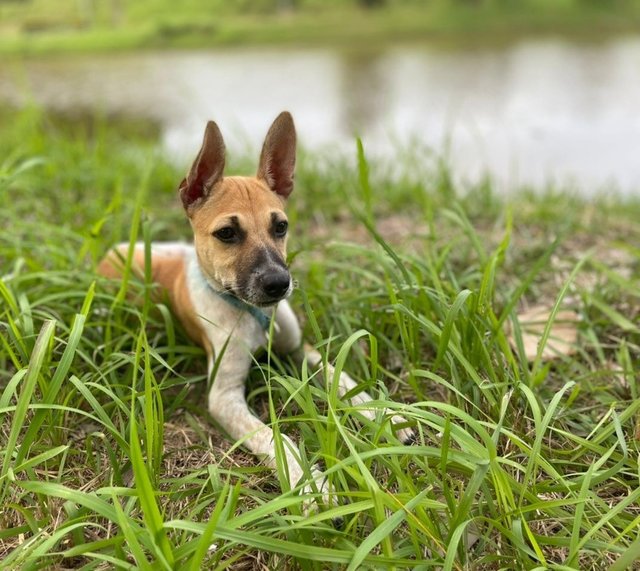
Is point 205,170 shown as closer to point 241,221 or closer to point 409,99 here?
point 241,221

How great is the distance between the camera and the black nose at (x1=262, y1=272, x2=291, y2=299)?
250 cm

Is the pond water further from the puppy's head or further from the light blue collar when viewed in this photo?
the light blue collar

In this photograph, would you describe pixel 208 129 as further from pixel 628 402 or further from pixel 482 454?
pixel 628 402

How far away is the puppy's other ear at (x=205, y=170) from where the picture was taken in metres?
2.72

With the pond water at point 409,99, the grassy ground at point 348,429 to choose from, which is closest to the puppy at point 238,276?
the grassy ground at point 348,429

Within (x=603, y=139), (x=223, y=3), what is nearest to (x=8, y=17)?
(x=223, y=3)

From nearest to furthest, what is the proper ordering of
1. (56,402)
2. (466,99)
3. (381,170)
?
1. (56,402)
2. (381,170)
3. (466,99)

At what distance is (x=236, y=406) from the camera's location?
2635 millimetres

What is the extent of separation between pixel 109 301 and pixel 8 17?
15.0 metres

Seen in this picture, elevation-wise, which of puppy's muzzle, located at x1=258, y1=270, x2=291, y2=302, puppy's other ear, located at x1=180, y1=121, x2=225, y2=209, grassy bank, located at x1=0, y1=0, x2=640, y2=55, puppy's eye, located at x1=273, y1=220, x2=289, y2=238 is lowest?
puppy's muzzle, located at x1=258, y1=270, x2=291, y2=302

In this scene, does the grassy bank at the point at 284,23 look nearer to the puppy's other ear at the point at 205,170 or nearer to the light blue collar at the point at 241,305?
the puppy's other ear at the point at 205,170

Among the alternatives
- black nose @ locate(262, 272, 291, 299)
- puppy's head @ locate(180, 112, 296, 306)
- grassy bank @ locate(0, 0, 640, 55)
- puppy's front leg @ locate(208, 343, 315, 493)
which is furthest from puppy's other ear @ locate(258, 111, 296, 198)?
grassy bank @ locate(0, 0, 640, 55)

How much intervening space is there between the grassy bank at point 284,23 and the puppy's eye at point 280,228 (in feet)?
45.1

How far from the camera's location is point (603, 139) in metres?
7.97
